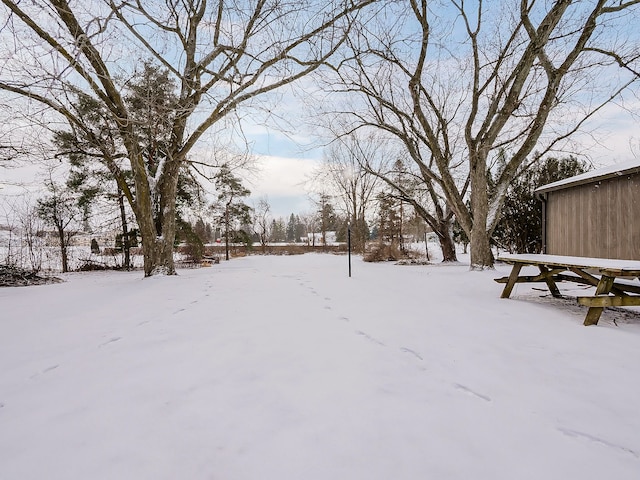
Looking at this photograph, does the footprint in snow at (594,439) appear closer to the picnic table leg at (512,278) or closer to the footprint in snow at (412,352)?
the footprint in snow at (412,352)

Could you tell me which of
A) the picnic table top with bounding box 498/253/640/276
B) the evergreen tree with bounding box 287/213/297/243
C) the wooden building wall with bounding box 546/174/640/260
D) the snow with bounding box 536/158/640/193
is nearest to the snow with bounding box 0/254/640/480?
the picnic table top with bounding box 498/253/640/276

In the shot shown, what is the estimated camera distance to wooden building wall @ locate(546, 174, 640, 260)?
5.32 m

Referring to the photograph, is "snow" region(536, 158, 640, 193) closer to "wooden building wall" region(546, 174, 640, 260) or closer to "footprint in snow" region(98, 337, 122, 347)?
"wooden building wall" region(546, 174, 640, 260)

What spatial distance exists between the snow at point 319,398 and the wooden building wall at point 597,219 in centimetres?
367

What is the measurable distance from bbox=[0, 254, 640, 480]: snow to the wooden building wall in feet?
12.0

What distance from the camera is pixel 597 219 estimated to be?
19.5 feet

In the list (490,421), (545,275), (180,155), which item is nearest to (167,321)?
(490,421)

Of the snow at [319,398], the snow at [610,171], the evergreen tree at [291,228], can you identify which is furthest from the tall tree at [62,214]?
the evergreen tree at [291,228]

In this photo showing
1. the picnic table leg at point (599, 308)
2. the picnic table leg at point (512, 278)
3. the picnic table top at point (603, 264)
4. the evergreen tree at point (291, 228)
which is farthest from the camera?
the evergreen tree at point (291, 228)

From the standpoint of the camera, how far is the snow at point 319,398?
1.11 m

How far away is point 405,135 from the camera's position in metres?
9.84

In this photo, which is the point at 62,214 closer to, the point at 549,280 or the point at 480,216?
the point at 480,216

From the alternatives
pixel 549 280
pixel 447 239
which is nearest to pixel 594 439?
pixel 549 280

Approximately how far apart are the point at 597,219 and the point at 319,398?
23.5ft
